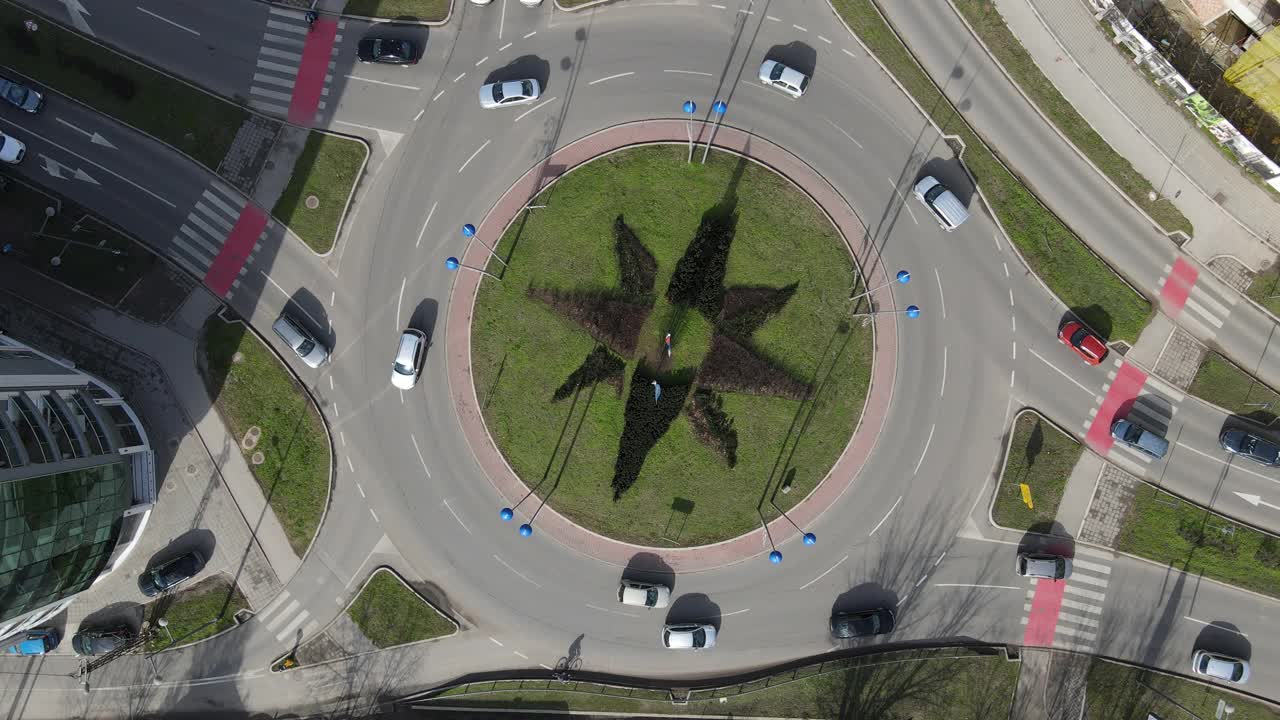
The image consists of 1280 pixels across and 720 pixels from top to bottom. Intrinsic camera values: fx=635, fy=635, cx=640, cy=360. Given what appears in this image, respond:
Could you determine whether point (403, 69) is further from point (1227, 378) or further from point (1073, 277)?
point (1227, 378)

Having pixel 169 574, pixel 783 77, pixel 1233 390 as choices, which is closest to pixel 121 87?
pixel 169 574

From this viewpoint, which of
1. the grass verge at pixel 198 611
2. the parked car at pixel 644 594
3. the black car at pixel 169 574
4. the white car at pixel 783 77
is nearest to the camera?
the black car at pixel 169 574

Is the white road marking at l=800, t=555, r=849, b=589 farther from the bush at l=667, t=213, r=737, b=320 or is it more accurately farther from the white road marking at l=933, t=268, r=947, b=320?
the bush at l=667, t=213, r=737, b=320

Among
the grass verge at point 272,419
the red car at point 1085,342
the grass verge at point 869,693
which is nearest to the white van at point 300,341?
the grass verge at point 272,419

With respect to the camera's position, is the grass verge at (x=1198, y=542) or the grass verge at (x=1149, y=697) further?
the grass verge at (x=1198, y=542)

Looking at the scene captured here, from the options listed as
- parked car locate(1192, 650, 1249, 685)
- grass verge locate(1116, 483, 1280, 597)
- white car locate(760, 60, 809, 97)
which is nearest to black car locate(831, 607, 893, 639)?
grass verge locate(1116, 483, 1280, 597)

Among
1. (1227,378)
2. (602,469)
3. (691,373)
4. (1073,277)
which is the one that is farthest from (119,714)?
(1227,378)

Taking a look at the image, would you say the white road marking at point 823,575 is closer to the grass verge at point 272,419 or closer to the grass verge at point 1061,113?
the grass verge at point 1061,113
